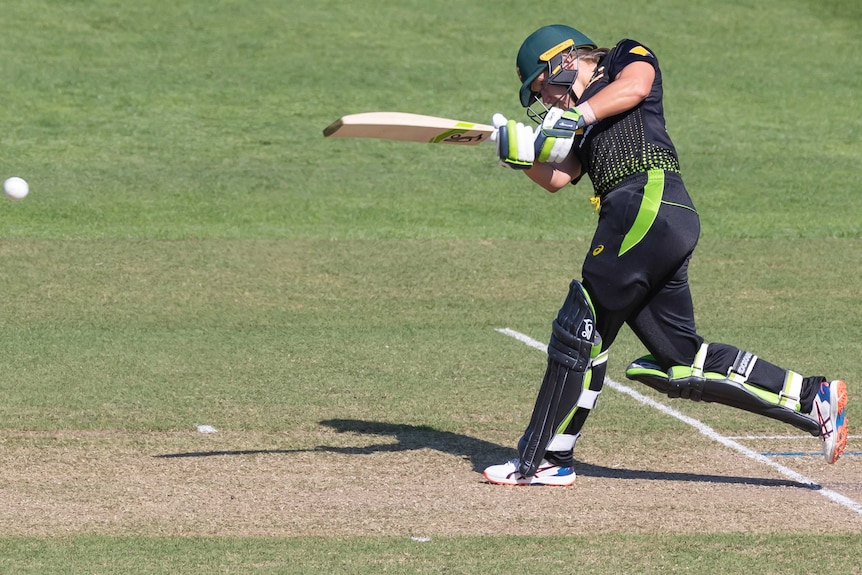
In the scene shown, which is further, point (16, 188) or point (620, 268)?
point (16, 188)

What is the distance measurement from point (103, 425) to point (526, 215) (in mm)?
7644

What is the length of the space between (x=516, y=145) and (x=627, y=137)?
0.60 meters

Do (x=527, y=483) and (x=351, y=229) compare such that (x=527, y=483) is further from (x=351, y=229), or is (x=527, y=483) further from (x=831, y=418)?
(x=351, y=229)

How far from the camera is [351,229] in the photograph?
13508 millimetres

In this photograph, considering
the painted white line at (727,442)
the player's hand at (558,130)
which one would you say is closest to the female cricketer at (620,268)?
the player's hand at (558,130)

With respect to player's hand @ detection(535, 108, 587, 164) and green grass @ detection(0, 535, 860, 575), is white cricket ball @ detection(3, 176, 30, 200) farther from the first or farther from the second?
player's hand @ detection(535, 108, 587, 164)

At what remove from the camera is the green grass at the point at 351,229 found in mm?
7578

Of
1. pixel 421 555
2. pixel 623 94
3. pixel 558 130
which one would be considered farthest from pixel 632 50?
pixel 421 555

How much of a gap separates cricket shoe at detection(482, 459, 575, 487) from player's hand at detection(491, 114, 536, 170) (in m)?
1.51

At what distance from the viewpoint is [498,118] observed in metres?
6.25

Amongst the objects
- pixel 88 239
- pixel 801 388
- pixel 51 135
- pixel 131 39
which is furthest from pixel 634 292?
pixel 131 39

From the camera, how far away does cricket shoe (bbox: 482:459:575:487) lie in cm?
644

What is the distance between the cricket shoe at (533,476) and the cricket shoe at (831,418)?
4.07ft

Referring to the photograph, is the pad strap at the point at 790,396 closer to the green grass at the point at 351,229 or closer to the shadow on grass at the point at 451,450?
the shadow on grass at the point at 451,450
